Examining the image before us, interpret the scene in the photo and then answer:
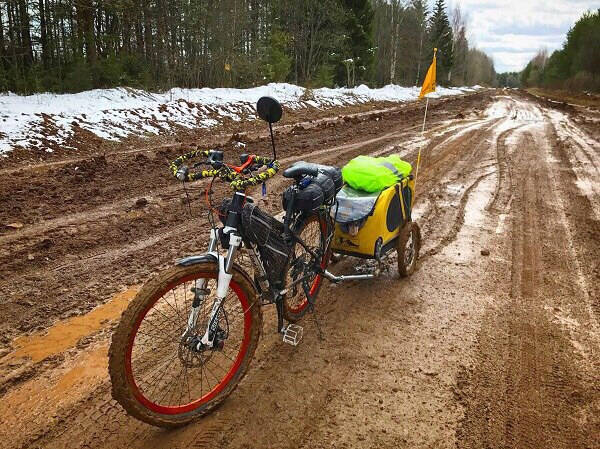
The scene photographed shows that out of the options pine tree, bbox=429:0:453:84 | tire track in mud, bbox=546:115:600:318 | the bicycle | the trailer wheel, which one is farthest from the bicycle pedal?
pine tree, bbox=429:0:453:84

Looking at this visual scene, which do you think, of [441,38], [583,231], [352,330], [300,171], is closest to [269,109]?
[300,171]

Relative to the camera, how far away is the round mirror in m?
2.68

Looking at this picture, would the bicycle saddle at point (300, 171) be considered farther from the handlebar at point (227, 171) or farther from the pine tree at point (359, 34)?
the pine tree at point (359, 34)

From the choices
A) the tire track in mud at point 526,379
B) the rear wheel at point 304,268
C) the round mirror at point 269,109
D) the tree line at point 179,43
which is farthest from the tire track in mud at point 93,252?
the tree line at point 179,43

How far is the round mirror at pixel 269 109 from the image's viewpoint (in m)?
2.68

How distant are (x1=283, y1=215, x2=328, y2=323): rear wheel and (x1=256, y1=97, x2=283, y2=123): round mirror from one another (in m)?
0.95

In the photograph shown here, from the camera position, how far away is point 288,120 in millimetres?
15805

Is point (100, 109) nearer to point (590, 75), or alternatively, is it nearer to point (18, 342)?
point (18, 342)

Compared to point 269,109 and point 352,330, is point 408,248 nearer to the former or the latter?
point 352,330

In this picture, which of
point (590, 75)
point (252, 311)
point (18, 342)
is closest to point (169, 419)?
point (252, 311)

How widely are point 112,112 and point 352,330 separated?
35.8ft

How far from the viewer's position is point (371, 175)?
415cm

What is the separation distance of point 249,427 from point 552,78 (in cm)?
7281

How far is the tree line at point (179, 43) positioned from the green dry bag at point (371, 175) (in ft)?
39.7
